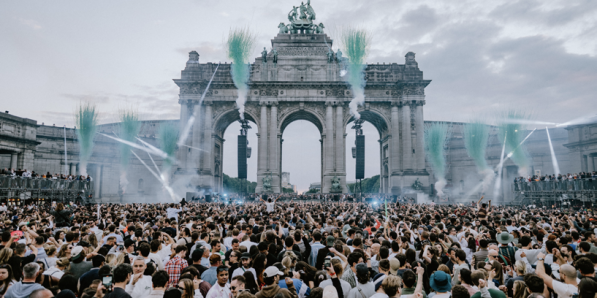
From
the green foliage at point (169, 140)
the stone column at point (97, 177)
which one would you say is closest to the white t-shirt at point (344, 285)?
the green foliage at point (169, 140)

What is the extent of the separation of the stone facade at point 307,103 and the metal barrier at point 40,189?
18.2 m

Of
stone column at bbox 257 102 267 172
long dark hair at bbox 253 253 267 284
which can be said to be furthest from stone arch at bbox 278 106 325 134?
long dark hair at bbox 253 253 267 284

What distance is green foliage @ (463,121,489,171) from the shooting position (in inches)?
2552

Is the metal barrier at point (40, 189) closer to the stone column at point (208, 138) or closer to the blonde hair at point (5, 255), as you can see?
the stone column at point (208, 138)

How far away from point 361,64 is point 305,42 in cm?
970

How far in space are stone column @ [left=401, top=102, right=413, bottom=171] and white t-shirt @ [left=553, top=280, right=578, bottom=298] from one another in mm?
51975

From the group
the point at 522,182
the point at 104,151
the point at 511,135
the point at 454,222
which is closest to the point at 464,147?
the point at 511,135

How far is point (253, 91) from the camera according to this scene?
57.1 metres

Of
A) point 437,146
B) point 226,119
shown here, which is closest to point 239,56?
point 226,119

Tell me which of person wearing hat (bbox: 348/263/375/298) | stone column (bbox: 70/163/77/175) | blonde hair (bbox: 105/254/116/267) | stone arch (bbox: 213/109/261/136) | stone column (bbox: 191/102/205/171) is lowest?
person wearing hat (bbox: 348/263/375/298)

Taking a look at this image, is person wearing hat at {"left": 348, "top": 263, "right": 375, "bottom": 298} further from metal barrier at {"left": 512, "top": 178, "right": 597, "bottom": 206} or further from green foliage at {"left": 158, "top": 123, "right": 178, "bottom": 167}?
green foliage at {"left": 158, "top": 123, "right": 178, "bottom": 167}

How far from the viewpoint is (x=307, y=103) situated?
57.5m

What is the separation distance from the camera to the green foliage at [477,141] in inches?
2552

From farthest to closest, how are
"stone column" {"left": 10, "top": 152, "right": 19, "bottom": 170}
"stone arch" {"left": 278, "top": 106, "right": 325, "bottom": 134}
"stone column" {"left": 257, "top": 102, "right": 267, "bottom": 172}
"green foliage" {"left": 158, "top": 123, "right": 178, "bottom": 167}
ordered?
"green foliage" {"left": 158, "top": 123, "right": 178, "bottom": 167}
"stone arch" {"left": 278, "top": 106, "right": 325, "bottom": 134}
"stone column" {"left": 257, "top": 102, "right": 267, "bottom": 172}
"stone column" {"left": 10, "top": 152, "right": 19, "bottom": 170}
